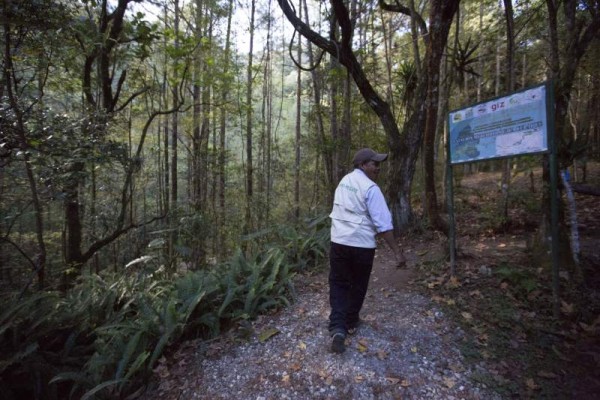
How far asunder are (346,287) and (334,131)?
260 inches

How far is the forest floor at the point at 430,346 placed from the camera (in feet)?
8.60

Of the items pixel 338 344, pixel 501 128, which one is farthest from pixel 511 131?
pixel 338 344

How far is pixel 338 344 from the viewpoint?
2.97 metres

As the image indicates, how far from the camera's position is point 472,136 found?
12.1ft

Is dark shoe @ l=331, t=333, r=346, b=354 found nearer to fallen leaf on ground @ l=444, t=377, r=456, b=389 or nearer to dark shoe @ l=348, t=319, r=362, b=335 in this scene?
dark shoe @ l=348, t=319, r=362, b=335

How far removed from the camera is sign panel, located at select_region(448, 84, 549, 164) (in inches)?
118

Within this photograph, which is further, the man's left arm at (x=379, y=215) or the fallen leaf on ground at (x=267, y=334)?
Answer: the fallen leaf on ground at (x=267, y=334)

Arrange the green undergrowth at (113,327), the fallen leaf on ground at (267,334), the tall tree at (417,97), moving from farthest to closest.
Answer: 1. the tall tree at (417,97)
2. the fallen leaf on ground at (267,334)
3. the green undergrowth at (113,327)

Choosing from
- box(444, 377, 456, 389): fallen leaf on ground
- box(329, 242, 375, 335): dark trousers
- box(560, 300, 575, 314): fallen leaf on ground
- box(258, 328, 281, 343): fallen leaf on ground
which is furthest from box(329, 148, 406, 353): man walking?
box(560, 300, 575, 314): fallen leaf on ground

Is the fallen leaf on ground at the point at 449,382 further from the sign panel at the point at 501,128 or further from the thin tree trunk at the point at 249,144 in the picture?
the thin tree trunk at the point at 249,144

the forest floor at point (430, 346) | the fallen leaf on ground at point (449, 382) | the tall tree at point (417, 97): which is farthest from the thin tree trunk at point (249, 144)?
the fallen leaf on ground at point (449, 382)

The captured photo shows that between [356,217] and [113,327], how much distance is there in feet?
9.97

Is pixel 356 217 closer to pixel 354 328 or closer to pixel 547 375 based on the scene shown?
pixel 354 328

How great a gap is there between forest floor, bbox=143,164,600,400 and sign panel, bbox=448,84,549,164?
1540 millimetres
